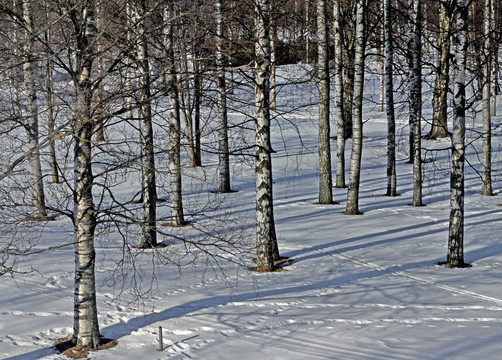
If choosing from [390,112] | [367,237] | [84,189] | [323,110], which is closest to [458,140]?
[367,237]

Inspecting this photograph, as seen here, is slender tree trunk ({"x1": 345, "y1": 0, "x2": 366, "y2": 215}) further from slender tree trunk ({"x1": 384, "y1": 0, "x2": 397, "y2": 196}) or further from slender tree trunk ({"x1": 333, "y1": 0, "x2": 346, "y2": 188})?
slender tree trunk ({"x1": 333, "y1": 0, "x2": 346, "y2": 188})

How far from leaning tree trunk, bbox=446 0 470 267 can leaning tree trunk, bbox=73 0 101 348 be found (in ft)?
24.4

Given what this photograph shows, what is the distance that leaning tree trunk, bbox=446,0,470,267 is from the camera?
40.0 ft

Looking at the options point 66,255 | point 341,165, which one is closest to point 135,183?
point 341,165

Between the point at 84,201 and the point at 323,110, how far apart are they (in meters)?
11.5

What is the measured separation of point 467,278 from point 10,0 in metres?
9.54

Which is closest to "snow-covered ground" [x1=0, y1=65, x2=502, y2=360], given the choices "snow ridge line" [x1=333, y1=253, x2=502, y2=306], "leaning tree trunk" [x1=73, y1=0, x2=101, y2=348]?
"snow ridge line" [x1=333, y1=253, x2=502, y2=306]

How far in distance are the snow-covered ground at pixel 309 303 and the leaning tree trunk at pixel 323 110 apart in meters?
2.72

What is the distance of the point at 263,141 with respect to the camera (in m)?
12.2

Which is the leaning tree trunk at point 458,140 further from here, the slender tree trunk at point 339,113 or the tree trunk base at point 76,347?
the slender tree trunk at point 339,113

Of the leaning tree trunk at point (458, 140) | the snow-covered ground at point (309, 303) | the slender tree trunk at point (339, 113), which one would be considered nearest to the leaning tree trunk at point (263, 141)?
the snow-covered ground at point (309, 303)

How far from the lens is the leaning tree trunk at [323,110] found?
17281 mm

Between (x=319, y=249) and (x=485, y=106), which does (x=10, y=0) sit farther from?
(x=485, y=106)

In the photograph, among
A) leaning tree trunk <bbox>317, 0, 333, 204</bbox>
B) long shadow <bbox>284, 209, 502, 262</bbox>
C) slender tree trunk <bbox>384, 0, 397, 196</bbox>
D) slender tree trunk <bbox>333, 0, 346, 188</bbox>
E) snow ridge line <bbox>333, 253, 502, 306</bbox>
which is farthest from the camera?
slender tree trunk <bbox>333, 0, 346, 188</bbox>
